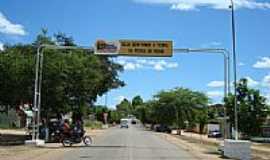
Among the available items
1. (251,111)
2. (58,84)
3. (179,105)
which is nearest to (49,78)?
(58,84)

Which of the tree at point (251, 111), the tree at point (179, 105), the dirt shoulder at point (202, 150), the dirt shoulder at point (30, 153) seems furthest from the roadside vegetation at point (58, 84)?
the tree at point (179, 105)

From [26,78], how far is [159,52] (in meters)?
11.7

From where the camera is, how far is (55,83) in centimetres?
4438

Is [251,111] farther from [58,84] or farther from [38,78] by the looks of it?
[38,78]

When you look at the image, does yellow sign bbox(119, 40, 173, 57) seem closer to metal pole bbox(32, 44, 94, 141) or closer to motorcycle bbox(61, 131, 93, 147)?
metal pole bbox(32, 44, 94, 141)

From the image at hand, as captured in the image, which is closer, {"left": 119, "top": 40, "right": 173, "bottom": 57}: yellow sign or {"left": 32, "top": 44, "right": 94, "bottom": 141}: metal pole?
{"left": 119, "top": 40, "right": 173, "bottom": 57}: yellow sign

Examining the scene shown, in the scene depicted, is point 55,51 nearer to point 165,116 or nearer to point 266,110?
point 266,110

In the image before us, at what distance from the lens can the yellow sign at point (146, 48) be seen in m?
37.0

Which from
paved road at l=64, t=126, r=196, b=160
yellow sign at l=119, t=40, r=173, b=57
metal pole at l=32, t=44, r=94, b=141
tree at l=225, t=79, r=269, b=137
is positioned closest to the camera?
paved road at l=64, t=126, r=196, b=160

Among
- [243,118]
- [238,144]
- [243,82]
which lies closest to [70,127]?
[238,144]

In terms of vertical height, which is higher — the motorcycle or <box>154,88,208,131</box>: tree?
<box>154,88,208,131</box>: tree

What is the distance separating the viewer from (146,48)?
121 feet

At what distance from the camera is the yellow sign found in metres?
37.0

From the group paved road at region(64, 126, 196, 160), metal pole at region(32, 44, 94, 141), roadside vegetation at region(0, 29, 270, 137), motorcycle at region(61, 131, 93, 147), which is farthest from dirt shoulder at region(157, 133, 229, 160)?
metal pole at region(32, 44, 94, 141)
